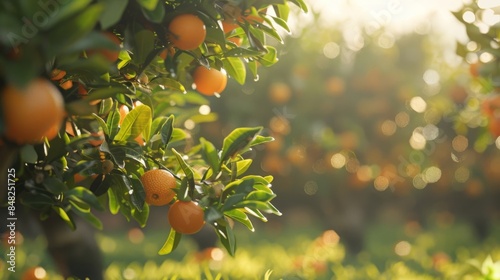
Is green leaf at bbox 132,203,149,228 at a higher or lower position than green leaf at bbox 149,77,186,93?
lower

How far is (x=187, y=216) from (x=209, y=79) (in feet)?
1.88

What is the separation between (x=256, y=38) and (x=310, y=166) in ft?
20.9

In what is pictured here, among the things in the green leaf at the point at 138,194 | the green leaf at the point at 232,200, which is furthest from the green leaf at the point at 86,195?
the green leaf at the point at 232,200

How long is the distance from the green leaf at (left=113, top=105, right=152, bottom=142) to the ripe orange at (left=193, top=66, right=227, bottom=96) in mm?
327

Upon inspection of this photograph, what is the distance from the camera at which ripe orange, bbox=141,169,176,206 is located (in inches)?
80.4

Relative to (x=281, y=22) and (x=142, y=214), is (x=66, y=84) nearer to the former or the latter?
(x=142, y=214)

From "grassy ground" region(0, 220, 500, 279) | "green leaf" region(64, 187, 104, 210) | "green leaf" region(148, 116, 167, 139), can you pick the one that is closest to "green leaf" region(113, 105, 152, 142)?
"green leaf" region(148, 116, 167, 139)

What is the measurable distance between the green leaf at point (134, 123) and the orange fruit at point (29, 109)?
0.66 metres

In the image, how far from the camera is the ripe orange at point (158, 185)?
80.4 inches

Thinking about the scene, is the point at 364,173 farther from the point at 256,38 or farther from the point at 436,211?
the point at 256,38

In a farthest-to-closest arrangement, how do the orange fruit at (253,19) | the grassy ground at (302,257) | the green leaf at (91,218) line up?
the grassy ground at (302,257), the orange fruit at (253,19), the green leaf at (91,218)

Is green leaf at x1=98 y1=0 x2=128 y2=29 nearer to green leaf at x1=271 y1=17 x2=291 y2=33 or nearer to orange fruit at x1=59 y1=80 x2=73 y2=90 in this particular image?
orange fruit at x1=59 y1=80 x2=73 y2=90

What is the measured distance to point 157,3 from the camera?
1761mm

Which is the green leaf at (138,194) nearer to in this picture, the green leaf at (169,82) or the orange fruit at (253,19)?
the green leaf at (169,82)
